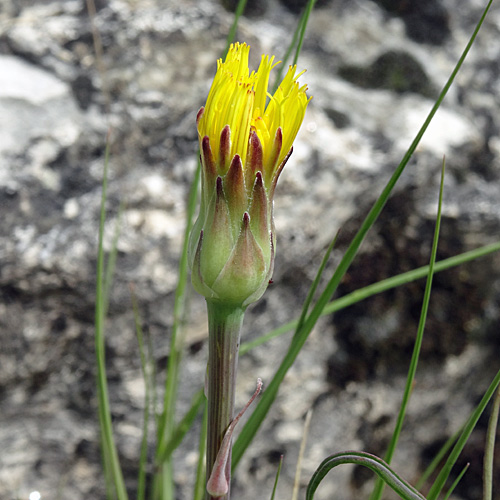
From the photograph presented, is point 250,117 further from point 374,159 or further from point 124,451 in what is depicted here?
point 124,451

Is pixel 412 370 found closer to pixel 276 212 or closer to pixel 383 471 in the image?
pixel 383 471

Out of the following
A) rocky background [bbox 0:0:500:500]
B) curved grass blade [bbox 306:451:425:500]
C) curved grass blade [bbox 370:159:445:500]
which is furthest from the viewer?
rocky background [bbox 0:0:500:500]

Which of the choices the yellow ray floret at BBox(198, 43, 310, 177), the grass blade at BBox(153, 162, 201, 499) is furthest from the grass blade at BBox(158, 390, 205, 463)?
the yellow ray floret at BBox(198, 43, 310, 177)

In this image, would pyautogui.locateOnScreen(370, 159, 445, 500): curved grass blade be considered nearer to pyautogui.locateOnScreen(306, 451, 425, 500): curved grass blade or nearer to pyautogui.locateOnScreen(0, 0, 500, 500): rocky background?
pyautogui.locateOnScreen(306, 451, 425, 500): curved grass blade

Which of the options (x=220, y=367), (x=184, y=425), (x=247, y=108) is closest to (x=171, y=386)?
(x=184, y=425)

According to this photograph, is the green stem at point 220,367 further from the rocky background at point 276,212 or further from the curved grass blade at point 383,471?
the rocky background at point 276,212

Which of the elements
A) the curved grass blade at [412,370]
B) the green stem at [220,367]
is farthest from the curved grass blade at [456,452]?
the green stem at [220,367]
